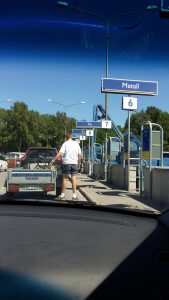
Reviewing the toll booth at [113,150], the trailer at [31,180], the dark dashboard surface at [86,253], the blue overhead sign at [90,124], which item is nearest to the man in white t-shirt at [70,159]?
the trailer at [31,180]

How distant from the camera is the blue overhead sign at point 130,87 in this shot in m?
16.7

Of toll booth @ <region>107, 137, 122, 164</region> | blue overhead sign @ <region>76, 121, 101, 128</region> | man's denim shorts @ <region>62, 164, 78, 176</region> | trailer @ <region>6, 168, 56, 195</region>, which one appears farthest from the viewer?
blue overhead sign @ <region>76, 121, 101, 128</region>

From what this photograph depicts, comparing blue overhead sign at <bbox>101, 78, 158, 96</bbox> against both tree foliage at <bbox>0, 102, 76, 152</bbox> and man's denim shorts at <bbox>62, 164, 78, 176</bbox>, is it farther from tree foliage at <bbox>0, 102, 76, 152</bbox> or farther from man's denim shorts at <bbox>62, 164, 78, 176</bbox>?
tree foliage at <bbox>0, 102, 76, 152</bbox>

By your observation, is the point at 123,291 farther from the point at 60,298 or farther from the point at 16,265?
the point at 16,265

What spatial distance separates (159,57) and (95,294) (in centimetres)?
1263

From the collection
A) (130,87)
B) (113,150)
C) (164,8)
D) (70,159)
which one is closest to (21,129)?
(113,150)

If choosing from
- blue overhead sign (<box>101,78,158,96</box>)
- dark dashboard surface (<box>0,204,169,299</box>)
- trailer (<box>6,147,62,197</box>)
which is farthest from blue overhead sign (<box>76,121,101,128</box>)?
dark dashboard surface (<box>0,204,169,299</box>)

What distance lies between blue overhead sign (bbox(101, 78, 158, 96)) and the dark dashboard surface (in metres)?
14.1

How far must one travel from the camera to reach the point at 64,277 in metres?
2.22

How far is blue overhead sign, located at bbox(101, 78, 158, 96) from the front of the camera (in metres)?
16.7

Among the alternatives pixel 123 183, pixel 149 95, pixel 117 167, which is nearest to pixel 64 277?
pixel 149 95

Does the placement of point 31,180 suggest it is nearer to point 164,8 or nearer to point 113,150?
point 164,8

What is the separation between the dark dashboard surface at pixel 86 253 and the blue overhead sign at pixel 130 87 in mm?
14149

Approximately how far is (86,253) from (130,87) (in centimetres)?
1478
